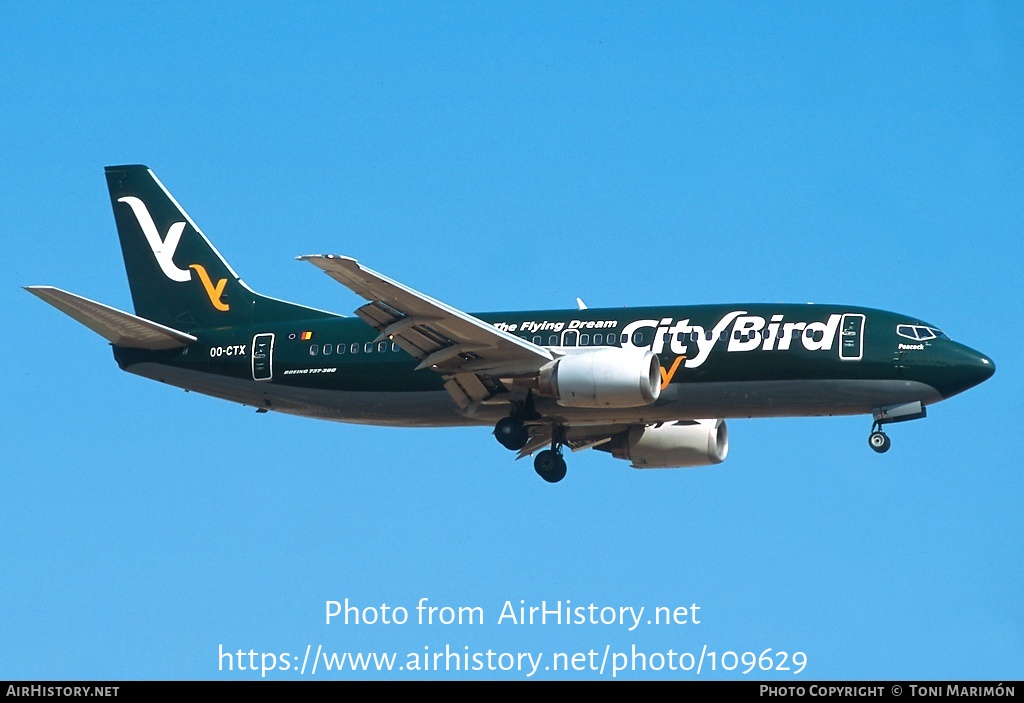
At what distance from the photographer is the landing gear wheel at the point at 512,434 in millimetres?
45469

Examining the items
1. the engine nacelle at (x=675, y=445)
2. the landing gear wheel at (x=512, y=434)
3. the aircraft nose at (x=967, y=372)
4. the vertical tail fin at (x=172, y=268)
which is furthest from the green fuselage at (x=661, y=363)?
the engine nacelle at (x=675, y=445)

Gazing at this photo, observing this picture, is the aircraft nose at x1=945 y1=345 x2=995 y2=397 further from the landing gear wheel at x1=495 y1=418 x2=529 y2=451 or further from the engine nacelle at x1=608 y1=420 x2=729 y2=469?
the landing gear wheel at x1=495 y1=418 x2=529 y2=451

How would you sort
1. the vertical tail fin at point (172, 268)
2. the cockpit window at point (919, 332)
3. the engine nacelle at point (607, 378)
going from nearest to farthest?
the engine nacelle at point (607, 378), the cockpit window at point (919, 332), the vertical tail fin at point (172, 268)

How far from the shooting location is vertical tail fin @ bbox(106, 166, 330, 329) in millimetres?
49906

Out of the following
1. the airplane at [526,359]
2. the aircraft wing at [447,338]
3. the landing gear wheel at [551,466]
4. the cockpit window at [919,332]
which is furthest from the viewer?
the landing gear wheel at [551,466]

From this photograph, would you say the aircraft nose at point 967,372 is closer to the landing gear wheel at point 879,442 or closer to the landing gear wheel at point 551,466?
the landing gear wheel at point 879,442

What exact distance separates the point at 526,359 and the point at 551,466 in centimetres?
428

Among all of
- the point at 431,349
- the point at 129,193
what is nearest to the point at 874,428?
the point at 431,349

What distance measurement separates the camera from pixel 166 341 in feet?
159

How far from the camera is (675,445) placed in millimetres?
48969

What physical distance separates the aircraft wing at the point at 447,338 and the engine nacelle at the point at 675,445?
554 cm

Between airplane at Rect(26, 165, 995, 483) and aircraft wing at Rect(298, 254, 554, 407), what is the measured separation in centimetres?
5
